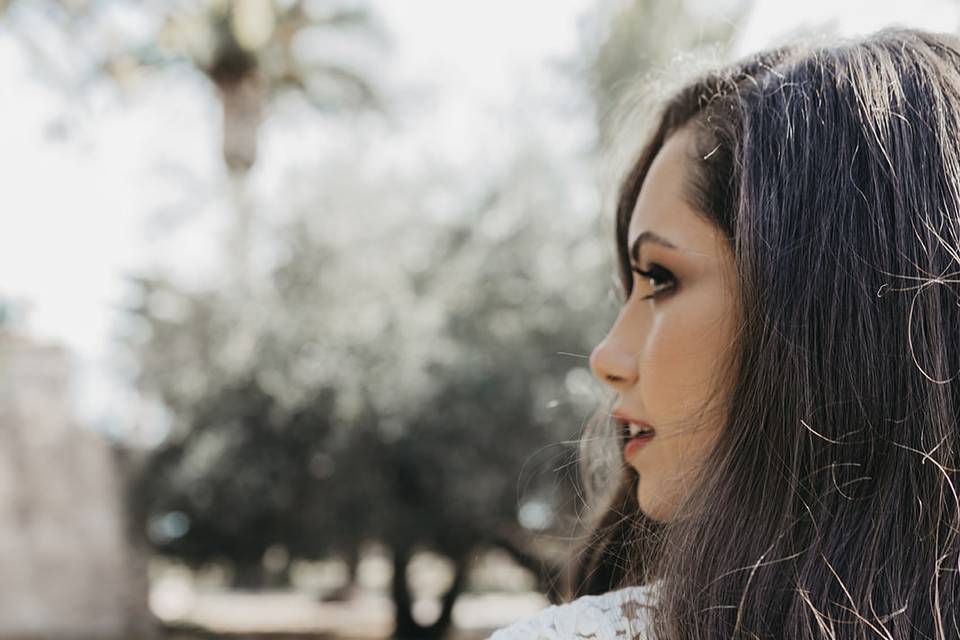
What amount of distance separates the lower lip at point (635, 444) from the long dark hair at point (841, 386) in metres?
0.20

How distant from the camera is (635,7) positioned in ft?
33.6

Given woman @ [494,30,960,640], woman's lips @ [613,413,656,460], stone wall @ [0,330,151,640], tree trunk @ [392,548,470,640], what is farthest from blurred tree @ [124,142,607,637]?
woman @ [494,30,960,640]

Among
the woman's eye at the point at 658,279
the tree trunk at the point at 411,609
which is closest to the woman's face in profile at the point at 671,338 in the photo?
the woman's eye at the point at 658,279

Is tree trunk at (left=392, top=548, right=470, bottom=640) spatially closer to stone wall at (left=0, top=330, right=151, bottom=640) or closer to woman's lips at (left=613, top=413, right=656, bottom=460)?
stone wall at (left=0, top=330, right=151, bottom=640)

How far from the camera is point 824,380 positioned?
2.90 ft

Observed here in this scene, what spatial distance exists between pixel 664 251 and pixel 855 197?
10.3 inches

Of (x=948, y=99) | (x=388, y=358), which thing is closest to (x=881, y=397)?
(x=948, y=99)

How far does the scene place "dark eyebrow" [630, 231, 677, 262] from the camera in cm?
113

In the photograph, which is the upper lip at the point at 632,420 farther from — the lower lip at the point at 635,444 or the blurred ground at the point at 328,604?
the blurred ground at the point at 328,604

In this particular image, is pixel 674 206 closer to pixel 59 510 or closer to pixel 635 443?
pixel 635 443

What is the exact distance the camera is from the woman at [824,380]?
2.73 feet

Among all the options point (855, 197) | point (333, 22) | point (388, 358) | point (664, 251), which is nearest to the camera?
point (855, 197)

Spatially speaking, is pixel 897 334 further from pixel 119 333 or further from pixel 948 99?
pixel 119 333

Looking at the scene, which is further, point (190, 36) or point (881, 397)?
point (190, 36)
